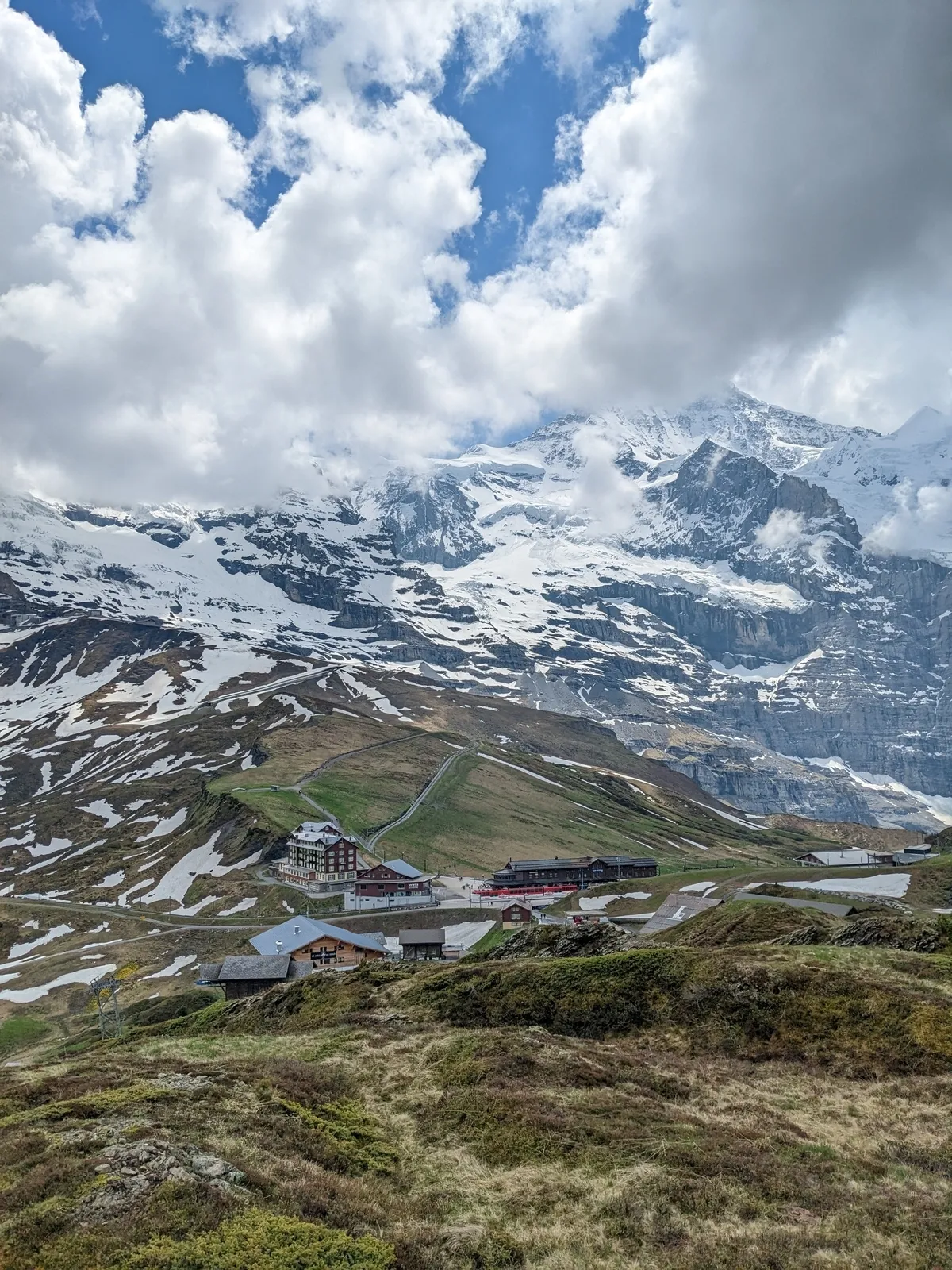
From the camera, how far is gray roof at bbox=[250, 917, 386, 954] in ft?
260

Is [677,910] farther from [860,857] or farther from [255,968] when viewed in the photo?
[860,857]

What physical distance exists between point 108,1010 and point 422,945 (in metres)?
30.3

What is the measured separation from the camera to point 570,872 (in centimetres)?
13988

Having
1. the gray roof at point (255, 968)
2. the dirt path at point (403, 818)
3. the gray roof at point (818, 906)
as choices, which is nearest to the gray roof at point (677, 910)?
the gray roof at point (818, 906)

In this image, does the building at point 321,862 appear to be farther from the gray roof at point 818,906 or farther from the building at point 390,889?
the gray roof at point 818,906

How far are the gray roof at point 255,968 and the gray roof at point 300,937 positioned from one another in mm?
6327

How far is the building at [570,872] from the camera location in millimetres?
136125

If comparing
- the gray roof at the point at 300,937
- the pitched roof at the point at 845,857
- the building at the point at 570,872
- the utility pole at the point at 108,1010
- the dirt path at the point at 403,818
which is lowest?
the utility pole at the point at 108,1010

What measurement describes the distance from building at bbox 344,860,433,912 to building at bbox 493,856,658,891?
14.1 meters

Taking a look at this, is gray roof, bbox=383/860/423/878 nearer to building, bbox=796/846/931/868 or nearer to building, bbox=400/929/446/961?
building, bbox=400/929/446/961

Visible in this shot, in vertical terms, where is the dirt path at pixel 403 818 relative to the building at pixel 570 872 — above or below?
above

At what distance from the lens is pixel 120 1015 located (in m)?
72.8

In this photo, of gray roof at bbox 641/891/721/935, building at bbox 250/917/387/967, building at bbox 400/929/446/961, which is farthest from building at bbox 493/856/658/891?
building at bbox 250/917/387/967

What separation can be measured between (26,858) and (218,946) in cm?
8928
